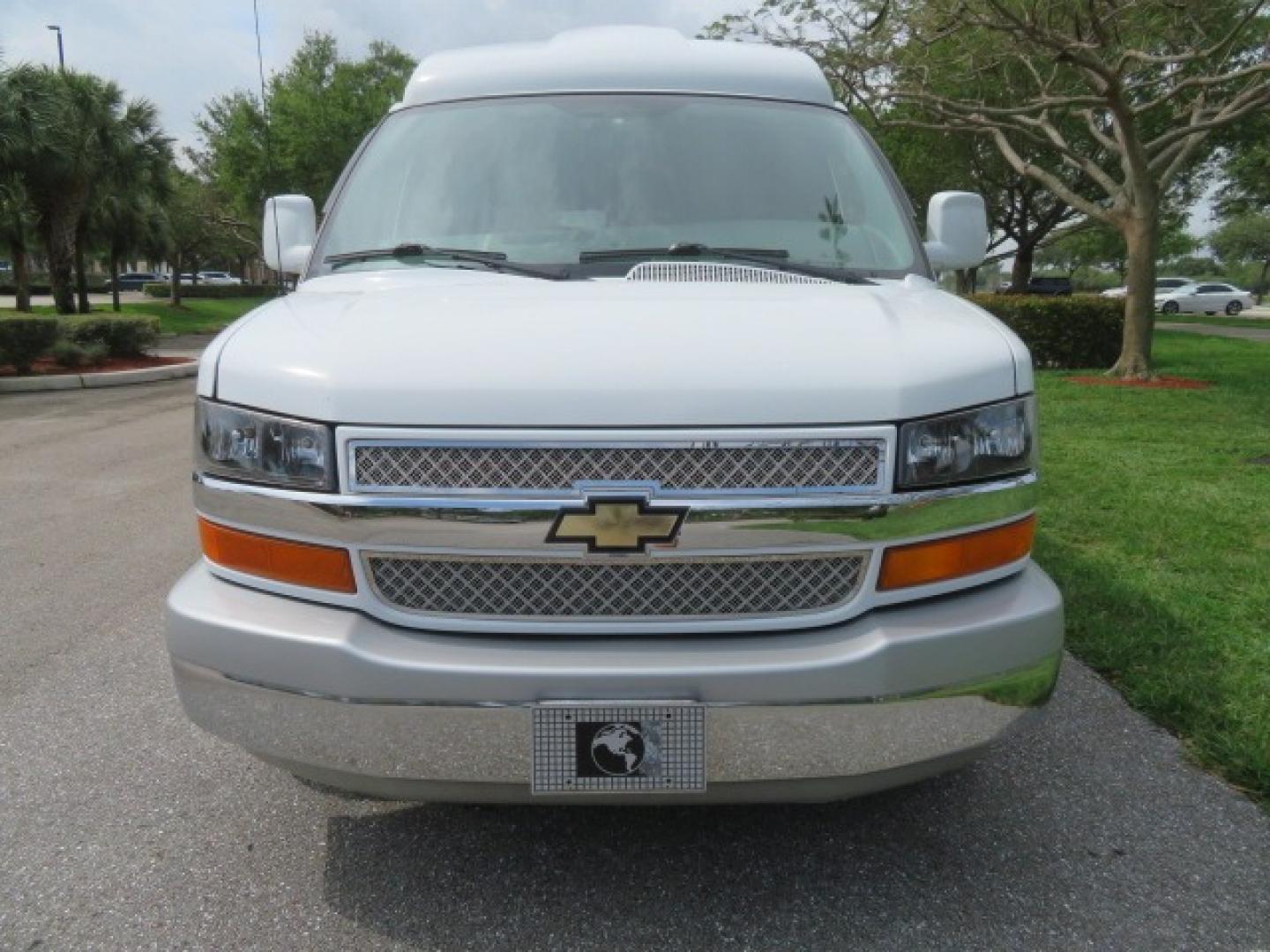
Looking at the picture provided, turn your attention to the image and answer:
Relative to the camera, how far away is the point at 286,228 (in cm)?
393

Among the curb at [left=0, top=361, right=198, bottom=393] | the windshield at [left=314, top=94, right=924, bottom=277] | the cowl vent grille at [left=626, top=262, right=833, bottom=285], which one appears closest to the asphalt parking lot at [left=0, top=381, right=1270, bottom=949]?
A: the cowl vent grille at [left=626, top=262, right=833, bottom=285]

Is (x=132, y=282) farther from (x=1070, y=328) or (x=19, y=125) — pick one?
(x=1070, y=328)

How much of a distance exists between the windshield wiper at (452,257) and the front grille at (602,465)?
96 cm

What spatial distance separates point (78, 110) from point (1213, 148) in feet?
91.8

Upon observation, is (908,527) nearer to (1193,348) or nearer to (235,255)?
(1193,348)

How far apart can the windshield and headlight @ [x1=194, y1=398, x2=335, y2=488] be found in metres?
1.00

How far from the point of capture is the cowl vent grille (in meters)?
2.96

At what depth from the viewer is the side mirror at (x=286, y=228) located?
3.88 meters

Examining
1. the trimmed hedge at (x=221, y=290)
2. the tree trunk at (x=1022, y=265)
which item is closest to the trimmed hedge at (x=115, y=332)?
the tree trunk at (x=1022, y=265)

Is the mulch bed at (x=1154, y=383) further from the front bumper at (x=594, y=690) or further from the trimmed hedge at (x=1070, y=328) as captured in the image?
the front bumper at (x=594, y=690)

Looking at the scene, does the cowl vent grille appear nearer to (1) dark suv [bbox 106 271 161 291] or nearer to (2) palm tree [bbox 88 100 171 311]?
(2) palm tree [bbox 88 100 171 311]

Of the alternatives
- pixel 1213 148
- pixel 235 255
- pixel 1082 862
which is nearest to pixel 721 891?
pixel 1082 862

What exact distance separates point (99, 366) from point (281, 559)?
16077mm

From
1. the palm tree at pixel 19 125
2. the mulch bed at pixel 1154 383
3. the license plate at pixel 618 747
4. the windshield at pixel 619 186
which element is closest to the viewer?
the license plate at pixel 618 747
